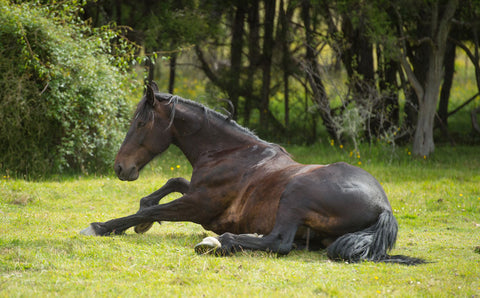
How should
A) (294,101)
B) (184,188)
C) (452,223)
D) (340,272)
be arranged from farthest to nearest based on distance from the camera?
1. (294,101)
2. (452,223)
3. (184,188)
4. (340,272)

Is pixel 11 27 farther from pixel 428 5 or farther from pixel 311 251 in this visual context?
pixel 428 5

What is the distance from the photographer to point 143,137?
5910 millimetres

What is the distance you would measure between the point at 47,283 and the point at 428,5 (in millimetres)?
12321

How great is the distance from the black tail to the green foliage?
6.95m

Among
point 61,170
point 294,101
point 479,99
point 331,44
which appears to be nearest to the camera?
point 61,170

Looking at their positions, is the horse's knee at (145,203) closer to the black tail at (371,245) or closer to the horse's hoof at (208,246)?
the horse's hoof at (208,246)

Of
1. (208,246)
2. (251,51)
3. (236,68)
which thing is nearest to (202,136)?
(208,246)

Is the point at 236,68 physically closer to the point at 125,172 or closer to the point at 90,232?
the point at 125,172

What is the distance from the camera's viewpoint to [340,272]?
14.8 feet

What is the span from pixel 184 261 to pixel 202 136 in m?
1.84

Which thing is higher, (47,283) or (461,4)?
(461,4)

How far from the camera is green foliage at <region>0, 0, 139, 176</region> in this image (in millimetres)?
10055

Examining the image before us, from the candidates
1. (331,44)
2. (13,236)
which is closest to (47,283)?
(13,236)

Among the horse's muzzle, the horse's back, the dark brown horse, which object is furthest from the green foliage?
the horse's back
